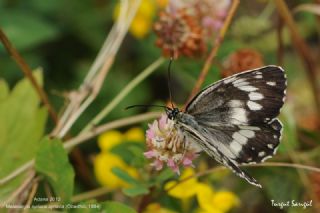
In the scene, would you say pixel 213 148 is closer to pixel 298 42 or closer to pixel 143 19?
pixel 298 42

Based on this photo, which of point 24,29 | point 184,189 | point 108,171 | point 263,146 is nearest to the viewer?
point 263,146

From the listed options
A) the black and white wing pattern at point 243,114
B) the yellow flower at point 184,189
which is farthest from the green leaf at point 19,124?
the black and white wing pattern at point 243,114

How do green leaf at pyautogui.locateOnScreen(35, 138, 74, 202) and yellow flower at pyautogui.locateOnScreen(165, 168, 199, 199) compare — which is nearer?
green leaf at pyautogui.locateOnScreen(35, 138, 74, 202)

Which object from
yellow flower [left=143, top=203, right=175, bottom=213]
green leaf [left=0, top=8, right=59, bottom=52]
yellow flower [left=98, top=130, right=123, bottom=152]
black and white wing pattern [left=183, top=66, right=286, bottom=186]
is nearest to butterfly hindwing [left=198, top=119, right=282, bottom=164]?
black and white wing pattern [left=183, top=66, right=286, bottom=186]

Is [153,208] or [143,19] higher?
[143,19]

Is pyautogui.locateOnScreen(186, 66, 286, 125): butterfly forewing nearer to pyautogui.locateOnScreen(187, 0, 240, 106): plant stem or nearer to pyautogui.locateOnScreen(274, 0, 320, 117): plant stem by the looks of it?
pyautogui.locateOnScreen(187, 0, 240, 106): plant stem

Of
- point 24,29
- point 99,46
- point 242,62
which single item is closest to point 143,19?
point 99,46
